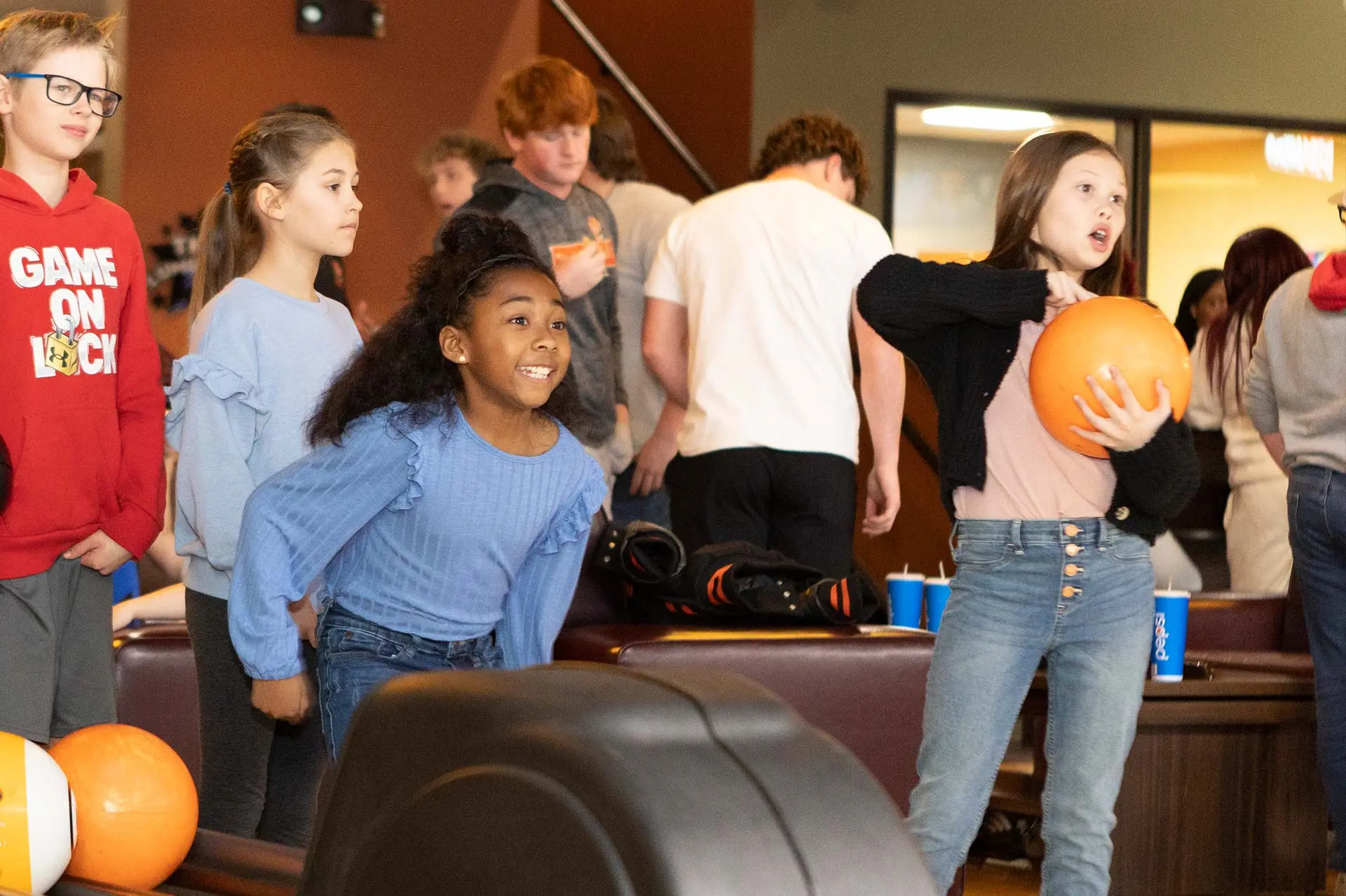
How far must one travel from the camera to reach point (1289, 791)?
368cm

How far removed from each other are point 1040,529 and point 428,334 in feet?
3.25

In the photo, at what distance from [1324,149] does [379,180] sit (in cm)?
461

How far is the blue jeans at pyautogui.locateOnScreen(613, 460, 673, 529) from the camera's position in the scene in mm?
4684

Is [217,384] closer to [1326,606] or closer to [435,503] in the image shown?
[435,503]

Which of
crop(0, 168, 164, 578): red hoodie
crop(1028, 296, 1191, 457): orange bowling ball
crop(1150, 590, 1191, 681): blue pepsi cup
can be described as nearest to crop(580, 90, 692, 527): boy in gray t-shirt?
crop(1150, 590, 1191, 681): blue pepsi cup

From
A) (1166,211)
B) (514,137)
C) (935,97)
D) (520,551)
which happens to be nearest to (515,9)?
(935,97)

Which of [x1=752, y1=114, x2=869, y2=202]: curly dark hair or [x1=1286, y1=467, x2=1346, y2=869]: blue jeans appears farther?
[x1=752, y1=114, x2=869, y2=202]: curly dark hair

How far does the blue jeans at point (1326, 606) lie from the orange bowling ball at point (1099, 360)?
1.03 meters

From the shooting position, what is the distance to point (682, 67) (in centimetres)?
738

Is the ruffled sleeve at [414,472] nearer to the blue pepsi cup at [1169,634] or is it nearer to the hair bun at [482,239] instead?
the hair bun at [482,239]

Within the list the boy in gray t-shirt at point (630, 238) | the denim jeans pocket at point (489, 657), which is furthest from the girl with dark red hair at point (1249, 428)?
the denim jeans pocket at point (489, 657)

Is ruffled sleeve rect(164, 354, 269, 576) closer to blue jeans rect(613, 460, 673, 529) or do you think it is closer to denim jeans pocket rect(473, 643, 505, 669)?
denim jeans pocket rect(473, 643, 505, 669)

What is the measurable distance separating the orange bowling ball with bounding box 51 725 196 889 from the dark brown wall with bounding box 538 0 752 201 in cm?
506

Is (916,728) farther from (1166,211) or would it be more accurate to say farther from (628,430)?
(1166,211)
